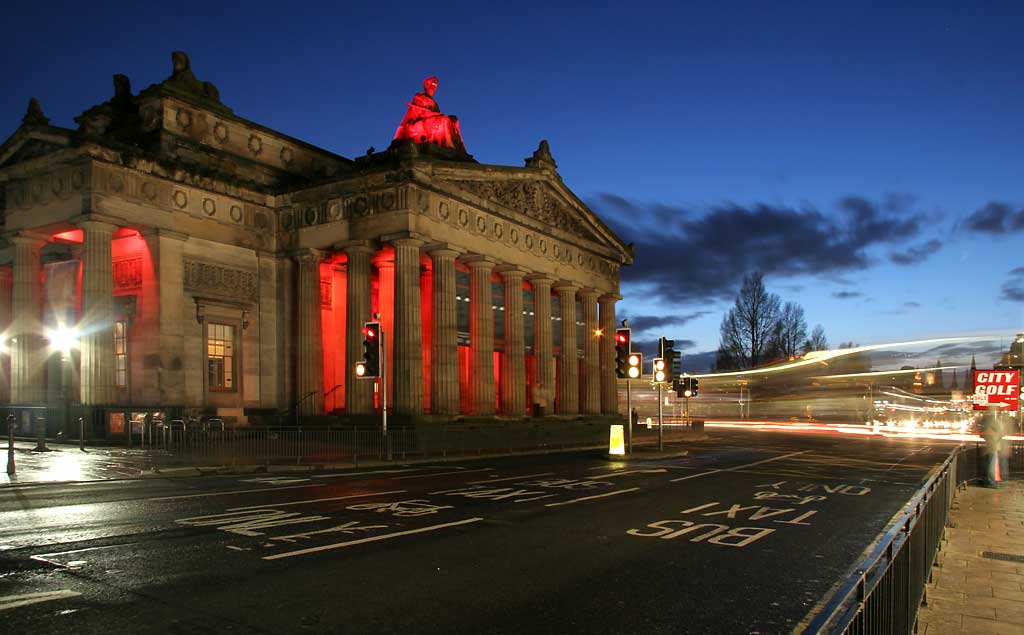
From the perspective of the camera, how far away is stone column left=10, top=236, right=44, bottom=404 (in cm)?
3195

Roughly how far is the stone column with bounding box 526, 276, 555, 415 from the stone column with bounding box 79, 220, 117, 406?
22679 mm

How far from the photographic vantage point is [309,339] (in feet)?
121

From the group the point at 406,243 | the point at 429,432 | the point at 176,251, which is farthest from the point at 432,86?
the point at 429,432

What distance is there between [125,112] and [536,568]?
112 feet

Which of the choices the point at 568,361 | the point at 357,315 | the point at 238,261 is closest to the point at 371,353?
the point at 357,315

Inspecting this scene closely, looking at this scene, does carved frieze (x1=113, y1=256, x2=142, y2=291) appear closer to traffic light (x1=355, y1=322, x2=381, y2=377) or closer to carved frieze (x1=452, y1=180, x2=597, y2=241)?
traffic light (x1=355, y1=322, x2=381, y2=377)

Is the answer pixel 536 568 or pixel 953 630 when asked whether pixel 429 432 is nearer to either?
pixel 536 568

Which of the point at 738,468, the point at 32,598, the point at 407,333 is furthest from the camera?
the point at 407,333

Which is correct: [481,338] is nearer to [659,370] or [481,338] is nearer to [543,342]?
[543,342]

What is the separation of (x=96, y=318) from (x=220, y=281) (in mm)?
6391

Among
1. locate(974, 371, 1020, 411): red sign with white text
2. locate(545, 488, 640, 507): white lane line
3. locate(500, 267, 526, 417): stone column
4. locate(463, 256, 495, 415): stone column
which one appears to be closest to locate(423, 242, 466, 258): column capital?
locate(463, 256, 495, 415): stone column

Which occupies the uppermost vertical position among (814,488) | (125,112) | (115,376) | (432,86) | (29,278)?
(432,86)

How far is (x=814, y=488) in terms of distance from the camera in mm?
18203

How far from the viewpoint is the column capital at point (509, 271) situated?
1656 inches
